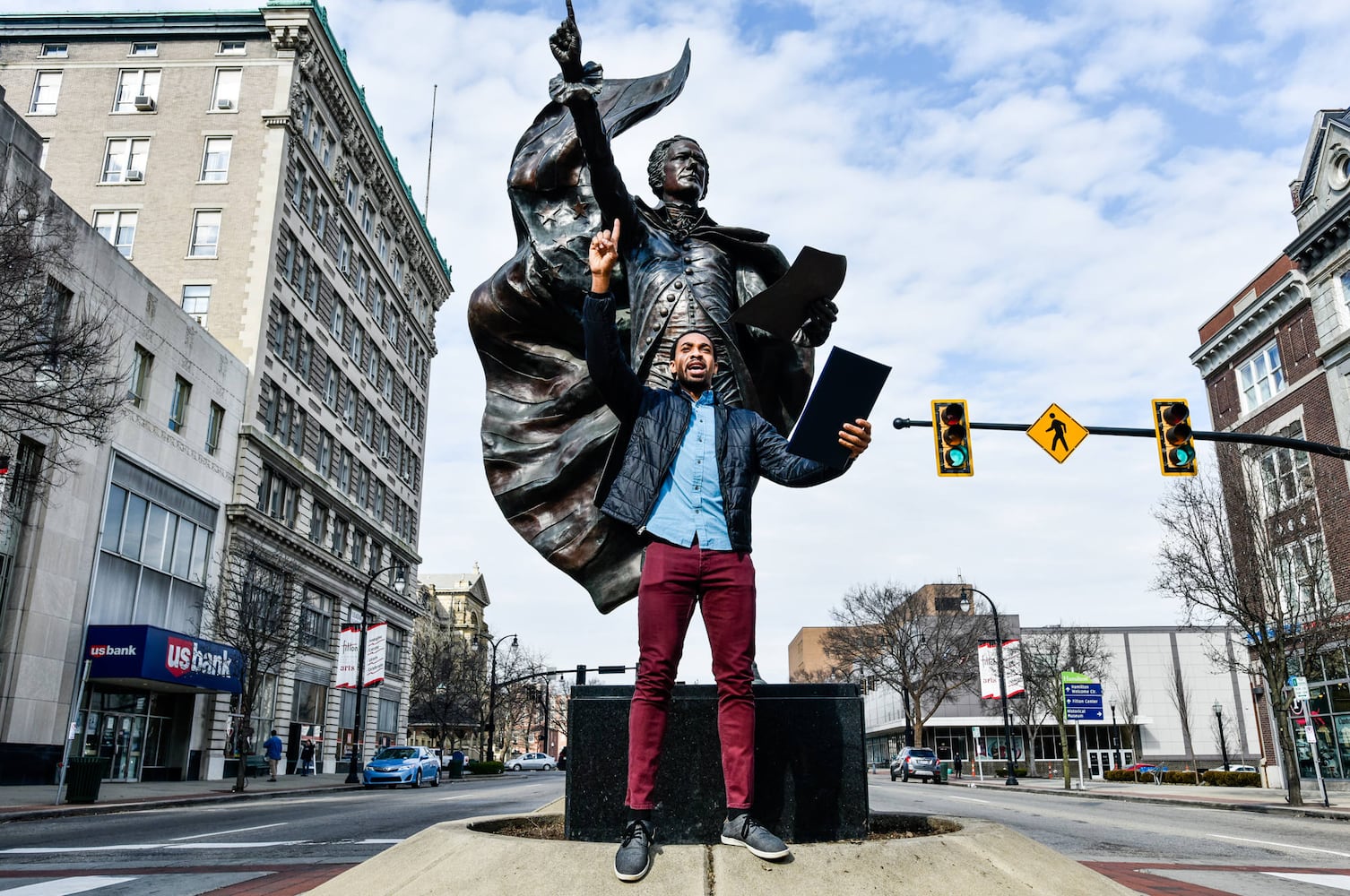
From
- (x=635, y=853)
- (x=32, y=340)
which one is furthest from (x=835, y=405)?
(x=32, y=340)

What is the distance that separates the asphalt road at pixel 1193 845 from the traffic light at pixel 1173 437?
508cm

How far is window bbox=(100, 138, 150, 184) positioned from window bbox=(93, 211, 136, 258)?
53.1 inches

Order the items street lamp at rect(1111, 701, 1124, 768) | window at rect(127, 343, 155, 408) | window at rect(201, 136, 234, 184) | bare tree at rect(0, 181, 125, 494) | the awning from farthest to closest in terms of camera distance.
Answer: street lamp at rect(1111, 701, 1124, 768) < window at rect(201, 136, 234, 184) < window at rect(127, 343, 155, 408) < the awning < bare tree at rect(0, 181, 125, 494)

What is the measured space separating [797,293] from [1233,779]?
38.3m

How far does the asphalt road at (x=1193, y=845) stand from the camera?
7953mm

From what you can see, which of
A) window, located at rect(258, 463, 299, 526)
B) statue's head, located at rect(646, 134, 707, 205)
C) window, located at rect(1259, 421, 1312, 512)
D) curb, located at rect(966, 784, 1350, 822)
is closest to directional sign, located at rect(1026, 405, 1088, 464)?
curb, located at rect(966, 784, 1350, 822)

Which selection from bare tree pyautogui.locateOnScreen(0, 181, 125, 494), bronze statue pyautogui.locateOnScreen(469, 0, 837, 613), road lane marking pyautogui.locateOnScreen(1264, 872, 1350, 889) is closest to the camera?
bronze statue pyautogui.locateOnScreen(469, 0, 837, 613)

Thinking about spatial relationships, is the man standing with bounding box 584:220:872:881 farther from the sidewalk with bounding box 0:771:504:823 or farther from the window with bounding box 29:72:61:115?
the window with bounding box 29:72:61:115

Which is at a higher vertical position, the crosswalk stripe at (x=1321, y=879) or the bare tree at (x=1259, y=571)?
the bare tree at (x=1259, y=571)

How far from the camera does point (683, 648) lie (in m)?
3.60

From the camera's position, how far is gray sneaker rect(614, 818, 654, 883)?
10.3 ft

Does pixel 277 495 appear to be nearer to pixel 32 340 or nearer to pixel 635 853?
pixel 32 340

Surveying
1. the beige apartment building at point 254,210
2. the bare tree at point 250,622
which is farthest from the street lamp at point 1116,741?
the bare tree at point 250,622

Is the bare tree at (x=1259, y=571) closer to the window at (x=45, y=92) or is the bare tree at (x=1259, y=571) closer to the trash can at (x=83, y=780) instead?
the trash can at (x=83, y=780)
